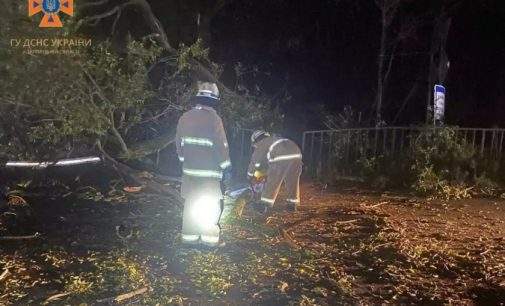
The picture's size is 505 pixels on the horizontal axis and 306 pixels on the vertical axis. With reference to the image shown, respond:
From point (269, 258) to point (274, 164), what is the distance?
5.97 feet

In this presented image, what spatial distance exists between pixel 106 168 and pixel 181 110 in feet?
5.23

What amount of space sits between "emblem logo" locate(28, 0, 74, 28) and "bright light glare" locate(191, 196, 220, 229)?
404cm

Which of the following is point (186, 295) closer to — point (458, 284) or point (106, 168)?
point (458, 284)

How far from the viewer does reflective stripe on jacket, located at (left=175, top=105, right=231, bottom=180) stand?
17.3 feet

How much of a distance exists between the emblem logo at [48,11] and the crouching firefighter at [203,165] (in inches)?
139

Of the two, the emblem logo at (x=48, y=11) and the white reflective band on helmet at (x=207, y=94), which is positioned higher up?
the emblem logo at (x=48, y=11)

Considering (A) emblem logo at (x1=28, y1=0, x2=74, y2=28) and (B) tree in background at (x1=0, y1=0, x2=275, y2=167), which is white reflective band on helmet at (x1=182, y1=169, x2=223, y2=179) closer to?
(B) tree in background at (x1=0, y1=0, x2=275, y2=167)

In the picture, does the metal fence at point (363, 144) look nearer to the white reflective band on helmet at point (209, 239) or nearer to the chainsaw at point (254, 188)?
the chainsaw at point (254, 188)

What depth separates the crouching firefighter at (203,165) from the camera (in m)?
5.29

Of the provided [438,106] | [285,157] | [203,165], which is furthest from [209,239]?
[438,106]

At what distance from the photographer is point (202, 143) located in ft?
17.3

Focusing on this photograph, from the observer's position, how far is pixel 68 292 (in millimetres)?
4266

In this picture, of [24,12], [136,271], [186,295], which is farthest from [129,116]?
[186,295]

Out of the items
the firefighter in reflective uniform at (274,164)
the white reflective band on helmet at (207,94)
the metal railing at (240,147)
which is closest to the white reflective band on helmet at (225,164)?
the white reflective band on helmet at (207,94)
